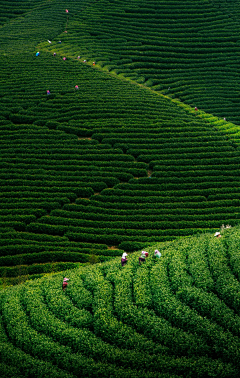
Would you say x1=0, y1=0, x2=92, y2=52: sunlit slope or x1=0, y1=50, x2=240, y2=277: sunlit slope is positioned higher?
x1=0, y1=0, x2=92, y2=52: sunlit slope

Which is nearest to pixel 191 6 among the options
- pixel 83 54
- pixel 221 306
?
pixel 83 54

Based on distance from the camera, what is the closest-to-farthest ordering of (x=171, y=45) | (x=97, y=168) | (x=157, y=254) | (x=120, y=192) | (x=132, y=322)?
(x=132, y=322) < (x=157, y=254) < (x=120, y=192) < (x=97, y=168) < (x=171, y=45)

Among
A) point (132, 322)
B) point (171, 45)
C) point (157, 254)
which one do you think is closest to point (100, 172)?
point (157, 254)

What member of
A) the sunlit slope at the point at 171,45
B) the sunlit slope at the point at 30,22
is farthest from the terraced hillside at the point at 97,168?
the sunlit slope at the point at 30,22

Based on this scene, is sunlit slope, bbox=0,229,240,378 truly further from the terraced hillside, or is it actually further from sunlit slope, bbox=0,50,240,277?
sunlit slope, bbox=0,50,240,277

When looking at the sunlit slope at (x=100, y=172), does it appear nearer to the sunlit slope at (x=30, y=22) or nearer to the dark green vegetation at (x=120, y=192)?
the dark green vegetation at (x=120, y=192)

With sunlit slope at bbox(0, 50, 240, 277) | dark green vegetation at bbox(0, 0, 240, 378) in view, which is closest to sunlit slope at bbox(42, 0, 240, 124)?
dark green vegetation at bbox(0, 0, 240, 378)

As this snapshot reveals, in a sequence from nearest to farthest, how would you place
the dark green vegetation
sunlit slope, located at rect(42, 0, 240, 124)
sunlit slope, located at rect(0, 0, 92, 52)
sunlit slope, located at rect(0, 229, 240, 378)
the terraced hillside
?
1. sunlit slope, located at rect(0, 229, 240, 378)
2. the dark green vegetation
3. the terraced hillside
4. sunlit slope, located at rect(42, 0, 240, 124)
5. sunlit slope, located at rect(0, 0, 92, 52)

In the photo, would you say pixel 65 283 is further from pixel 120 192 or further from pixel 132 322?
pixel 120 192
